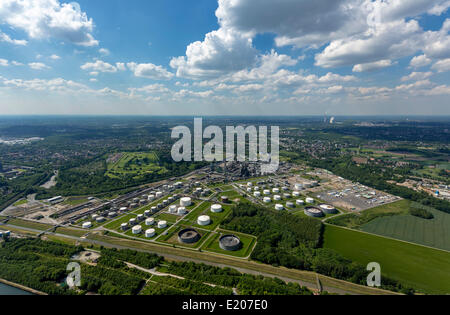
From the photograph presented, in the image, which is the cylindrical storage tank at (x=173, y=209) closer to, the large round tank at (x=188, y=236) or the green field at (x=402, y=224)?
the large round tank at (x=188, y=236)

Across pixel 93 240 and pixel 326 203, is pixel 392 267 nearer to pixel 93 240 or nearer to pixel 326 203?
pixel 326 203

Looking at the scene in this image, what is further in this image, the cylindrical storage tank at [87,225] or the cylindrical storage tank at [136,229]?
the cylindrical storage tank at [87,225]

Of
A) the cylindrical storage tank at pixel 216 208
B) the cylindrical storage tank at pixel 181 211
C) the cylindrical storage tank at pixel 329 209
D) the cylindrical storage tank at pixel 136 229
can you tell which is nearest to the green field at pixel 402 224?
the cylindrical storage tank at pixel 329 209

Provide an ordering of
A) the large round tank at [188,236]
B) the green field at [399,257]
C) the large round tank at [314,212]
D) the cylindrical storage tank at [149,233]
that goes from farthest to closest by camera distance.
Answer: the large round tank at [314,212], the cylindrical storage tank at [149,233], the large round tank at [188,236], the green field at [399,257]

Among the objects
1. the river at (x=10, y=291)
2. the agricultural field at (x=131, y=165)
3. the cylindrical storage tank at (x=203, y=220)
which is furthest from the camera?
the agricultural field at (x=131, y=165)

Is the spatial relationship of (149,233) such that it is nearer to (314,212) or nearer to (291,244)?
(291,244)

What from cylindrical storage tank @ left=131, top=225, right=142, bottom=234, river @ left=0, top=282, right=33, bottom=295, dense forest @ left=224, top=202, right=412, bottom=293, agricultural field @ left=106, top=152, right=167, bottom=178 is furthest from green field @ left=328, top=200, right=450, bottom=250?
agricultural field @ left=106, top=152, right=167, bottom=178

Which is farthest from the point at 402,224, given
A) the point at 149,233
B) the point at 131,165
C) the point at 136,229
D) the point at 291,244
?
the point at 131,165
